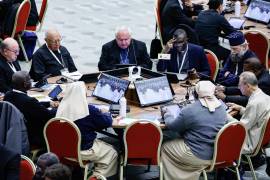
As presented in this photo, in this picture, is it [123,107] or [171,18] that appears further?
[171,18]

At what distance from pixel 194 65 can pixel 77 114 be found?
247 centimetres

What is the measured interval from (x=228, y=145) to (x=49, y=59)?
2955 mm

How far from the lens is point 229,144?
7332mm

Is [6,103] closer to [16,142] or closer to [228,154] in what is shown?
[16,142]

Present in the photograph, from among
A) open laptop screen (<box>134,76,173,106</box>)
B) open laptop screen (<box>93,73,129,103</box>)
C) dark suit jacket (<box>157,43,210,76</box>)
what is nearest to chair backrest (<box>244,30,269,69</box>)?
dark suit jacket (<box>157,43,210,76</box>)

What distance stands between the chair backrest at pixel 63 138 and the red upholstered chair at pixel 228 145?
1.32m

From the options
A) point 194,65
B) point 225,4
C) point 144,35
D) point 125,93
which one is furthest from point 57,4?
point 125,93

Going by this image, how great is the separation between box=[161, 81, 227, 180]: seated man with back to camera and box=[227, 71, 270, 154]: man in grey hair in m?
0.37

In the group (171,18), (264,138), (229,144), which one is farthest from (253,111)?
(171,18)

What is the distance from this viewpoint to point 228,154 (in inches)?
292

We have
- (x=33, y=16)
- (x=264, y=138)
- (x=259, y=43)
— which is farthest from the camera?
(x=33, y=16)

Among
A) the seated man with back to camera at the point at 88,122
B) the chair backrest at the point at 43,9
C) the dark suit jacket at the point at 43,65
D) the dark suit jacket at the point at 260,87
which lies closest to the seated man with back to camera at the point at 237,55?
the dark suit jacket at the point at 260,87

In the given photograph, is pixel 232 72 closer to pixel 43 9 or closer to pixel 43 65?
pixel 43 65

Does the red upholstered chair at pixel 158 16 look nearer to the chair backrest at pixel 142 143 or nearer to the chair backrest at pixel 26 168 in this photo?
the chair backrest at pixel 142 143
